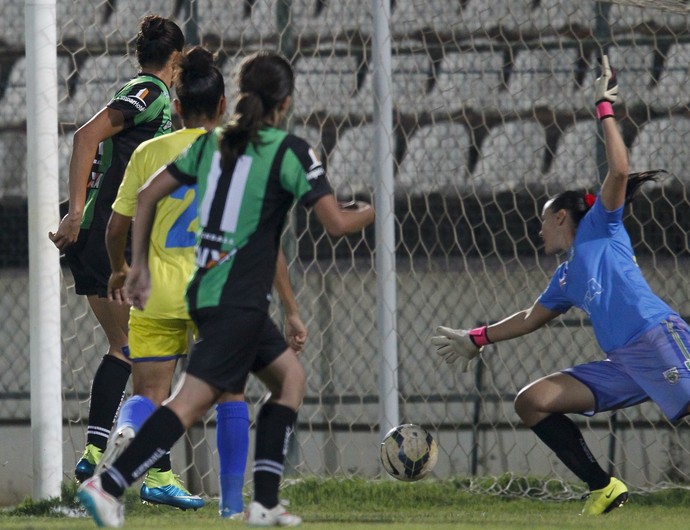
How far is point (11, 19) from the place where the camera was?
8.17 meters

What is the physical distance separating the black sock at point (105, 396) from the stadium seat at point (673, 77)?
3.43 meters

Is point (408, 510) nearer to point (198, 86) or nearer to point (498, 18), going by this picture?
point (198, 86)

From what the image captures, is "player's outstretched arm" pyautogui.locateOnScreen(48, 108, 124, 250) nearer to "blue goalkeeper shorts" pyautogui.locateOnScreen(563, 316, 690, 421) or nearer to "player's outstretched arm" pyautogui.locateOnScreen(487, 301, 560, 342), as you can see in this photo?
"player's outstretched arm" pyautogui.locateOnScreen(487, 301, 560, 342)

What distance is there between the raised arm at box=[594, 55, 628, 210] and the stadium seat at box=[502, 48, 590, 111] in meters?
2.01

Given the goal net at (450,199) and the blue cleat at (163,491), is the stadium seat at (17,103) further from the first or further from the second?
the blue cleat at (163,491)

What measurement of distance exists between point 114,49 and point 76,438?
2423 mm

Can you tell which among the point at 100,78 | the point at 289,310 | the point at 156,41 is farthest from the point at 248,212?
the point at 100,78

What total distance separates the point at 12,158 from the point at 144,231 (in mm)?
5041

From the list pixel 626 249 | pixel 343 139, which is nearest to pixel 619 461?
pixel 626 249

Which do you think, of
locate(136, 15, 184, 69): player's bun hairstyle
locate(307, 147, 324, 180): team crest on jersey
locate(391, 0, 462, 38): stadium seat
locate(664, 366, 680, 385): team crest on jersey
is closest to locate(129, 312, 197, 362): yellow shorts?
locate(307, 147, 324, 180): team crest on jersey

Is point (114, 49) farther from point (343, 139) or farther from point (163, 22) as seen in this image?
point (163, 22)

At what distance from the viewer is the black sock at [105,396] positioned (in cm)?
473

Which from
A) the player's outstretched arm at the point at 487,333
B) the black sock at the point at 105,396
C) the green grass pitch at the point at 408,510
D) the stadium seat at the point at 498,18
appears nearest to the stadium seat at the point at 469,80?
the stadium seat at the point at 498,18

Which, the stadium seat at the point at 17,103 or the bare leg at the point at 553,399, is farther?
the stadium seat at the point at 17,103
